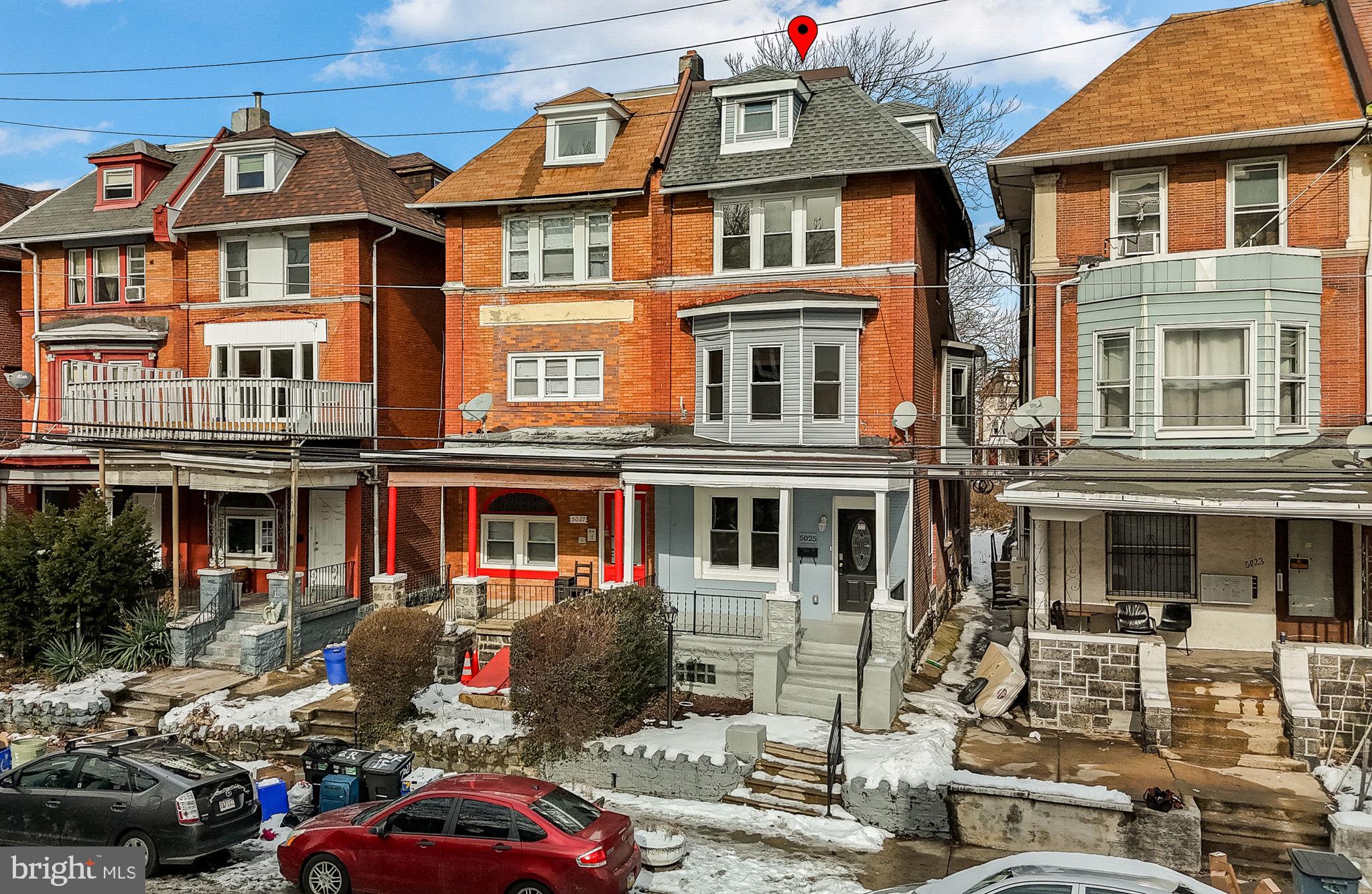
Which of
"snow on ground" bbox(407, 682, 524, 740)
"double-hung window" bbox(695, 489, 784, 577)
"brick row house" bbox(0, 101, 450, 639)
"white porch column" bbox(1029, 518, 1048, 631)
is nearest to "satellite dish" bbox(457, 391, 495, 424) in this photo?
"brick row house" bbox(0, 101, 450, 639)

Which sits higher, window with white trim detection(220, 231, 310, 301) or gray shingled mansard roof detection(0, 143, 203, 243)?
gray shingled mansard roof detection(0, 143, 203, 243)

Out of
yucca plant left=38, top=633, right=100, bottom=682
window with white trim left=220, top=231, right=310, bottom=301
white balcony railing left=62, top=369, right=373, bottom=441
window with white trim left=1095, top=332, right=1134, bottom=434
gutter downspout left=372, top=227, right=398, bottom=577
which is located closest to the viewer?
window with white trim left=1095, top=332, right=1134, bottom=434

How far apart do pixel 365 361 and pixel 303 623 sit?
6.94 metres

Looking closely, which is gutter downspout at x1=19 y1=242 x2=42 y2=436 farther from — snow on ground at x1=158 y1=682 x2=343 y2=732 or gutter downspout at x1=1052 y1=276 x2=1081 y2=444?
gutter downspout at x1=1052 y1=276 x2=1081 y2=444

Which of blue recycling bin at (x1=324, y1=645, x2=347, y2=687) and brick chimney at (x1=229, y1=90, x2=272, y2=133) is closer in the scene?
blue recycling bin at (x1=324, y1=645, x2=347, y2=687)

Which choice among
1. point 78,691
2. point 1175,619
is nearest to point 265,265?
point 78,691

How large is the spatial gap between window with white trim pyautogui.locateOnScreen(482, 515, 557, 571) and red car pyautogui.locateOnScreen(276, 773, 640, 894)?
38.9 feet

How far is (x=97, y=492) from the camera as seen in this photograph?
2195 cm

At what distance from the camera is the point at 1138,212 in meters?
18.2

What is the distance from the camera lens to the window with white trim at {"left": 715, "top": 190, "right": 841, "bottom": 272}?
20.5m

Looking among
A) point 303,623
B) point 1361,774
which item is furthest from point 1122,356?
point 303,623

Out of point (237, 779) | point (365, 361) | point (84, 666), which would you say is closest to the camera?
point (237, 779)

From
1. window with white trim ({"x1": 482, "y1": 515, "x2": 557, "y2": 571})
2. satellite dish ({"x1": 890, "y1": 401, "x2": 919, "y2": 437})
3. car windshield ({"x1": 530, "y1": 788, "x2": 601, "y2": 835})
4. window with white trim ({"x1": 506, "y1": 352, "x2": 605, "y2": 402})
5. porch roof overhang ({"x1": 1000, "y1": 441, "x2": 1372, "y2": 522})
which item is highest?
window with white trim ({"x1": 506, "y1": 352, "x2": 605, "y2": 402})

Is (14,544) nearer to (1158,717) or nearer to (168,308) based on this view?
(168,308)
